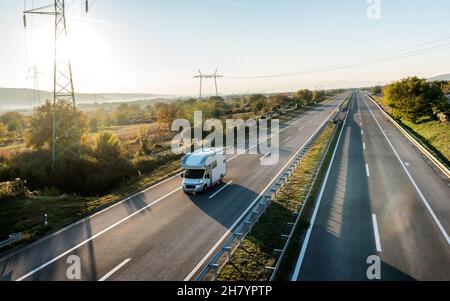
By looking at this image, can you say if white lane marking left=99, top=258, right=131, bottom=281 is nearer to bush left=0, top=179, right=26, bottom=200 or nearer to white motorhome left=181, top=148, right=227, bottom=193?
white motorhome left=181, top=148, right=227, bottom=193

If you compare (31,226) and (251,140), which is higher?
(251,140)

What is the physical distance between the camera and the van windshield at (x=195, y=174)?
2281 cm

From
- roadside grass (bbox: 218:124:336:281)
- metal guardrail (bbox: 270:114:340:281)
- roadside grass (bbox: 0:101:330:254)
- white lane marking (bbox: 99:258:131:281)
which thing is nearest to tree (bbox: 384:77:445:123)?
metal guardrail (bbox: 270:114:340:281)

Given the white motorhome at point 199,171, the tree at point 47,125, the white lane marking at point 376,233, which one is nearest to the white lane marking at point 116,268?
the white motorhome at point 199,171

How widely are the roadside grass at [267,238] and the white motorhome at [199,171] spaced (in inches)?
209

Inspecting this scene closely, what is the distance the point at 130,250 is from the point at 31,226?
6913mm

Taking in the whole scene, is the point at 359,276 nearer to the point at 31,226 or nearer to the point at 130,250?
the point at 130,250

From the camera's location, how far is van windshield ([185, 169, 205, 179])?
74.8 feet

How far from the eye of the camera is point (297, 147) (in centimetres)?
3894

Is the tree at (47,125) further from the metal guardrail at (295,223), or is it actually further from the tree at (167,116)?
the tree at (167,116)

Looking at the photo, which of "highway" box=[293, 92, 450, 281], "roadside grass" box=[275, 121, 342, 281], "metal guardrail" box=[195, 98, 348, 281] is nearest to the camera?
"metal guardrail" box=[195, 98, 348, 281]

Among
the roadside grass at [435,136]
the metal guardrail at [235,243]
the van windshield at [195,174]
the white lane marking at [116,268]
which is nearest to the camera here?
the metal guardrail at [235,243]

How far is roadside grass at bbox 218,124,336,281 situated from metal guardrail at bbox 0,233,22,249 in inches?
413
